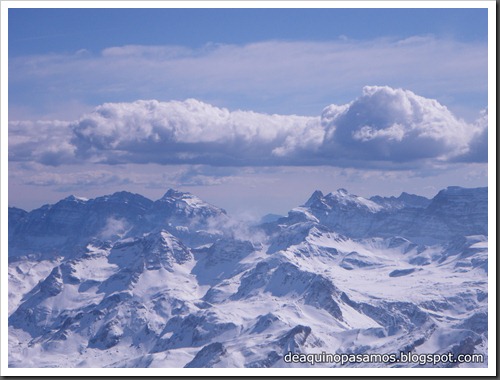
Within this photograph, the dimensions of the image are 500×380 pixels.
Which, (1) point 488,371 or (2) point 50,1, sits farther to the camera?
(2) point 50,1

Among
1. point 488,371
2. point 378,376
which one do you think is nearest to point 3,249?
point 378,376

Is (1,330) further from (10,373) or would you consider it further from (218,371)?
(218,371)

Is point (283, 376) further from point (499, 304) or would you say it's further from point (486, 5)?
point (486, 5)

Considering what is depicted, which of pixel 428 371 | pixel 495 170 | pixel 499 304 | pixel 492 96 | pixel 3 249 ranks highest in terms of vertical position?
pixel 492 96

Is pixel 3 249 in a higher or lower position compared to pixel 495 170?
lower

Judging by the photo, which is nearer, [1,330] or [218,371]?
[218,371]

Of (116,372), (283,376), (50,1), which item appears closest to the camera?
(283,376)

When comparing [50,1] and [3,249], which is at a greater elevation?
[50,1]

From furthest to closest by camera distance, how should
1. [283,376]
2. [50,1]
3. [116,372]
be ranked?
[50,1], [116,372], [283,376]

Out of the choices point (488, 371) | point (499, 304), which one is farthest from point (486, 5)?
point (488, 371)
